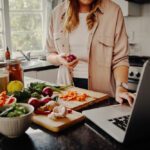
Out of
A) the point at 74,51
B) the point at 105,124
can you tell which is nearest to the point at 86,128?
the point at 105,124

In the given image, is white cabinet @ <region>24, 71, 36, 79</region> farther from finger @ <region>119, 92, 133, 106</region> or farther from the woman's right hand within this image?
finger @ <region>119, 92, 133, 106</region>

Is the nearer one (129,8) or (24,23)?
(129,8)

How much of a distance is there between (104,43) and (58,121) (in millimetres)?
851

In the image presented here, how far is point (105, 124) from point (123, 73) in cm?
61

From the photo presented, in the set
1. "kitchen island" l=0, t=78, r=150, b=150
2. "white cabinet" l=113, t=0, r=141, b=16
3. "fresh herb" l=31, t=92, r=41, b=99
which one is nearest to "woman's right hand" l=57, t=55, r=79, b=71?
"fresh herb" l=31, t=92, r=41, b=99

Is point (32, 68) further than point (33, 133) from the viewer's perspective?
Yes

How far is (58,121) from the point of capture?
1033 mm

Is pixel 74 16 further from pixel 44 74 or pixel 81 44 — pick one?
pixel 44 74

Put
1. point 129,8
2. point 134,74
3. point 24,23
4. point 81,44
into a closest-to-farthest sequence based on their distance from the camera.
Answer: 1. point 81,44
2. point 134,74
3. point 129,8
4. point 24,23

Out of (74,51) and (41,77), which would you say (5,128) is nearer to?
(74,51)

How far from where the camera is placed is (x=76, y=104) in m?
1.28

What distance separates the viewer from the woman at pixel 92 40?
1.69m

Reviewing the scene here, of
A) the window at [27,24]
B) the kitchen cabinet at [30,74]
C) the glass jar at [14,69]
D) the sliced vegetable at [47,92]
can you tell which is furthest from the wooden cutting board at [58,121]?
the window at [27,24]

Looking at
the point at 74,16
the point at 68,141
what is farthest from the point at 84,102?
the point at 74,16
